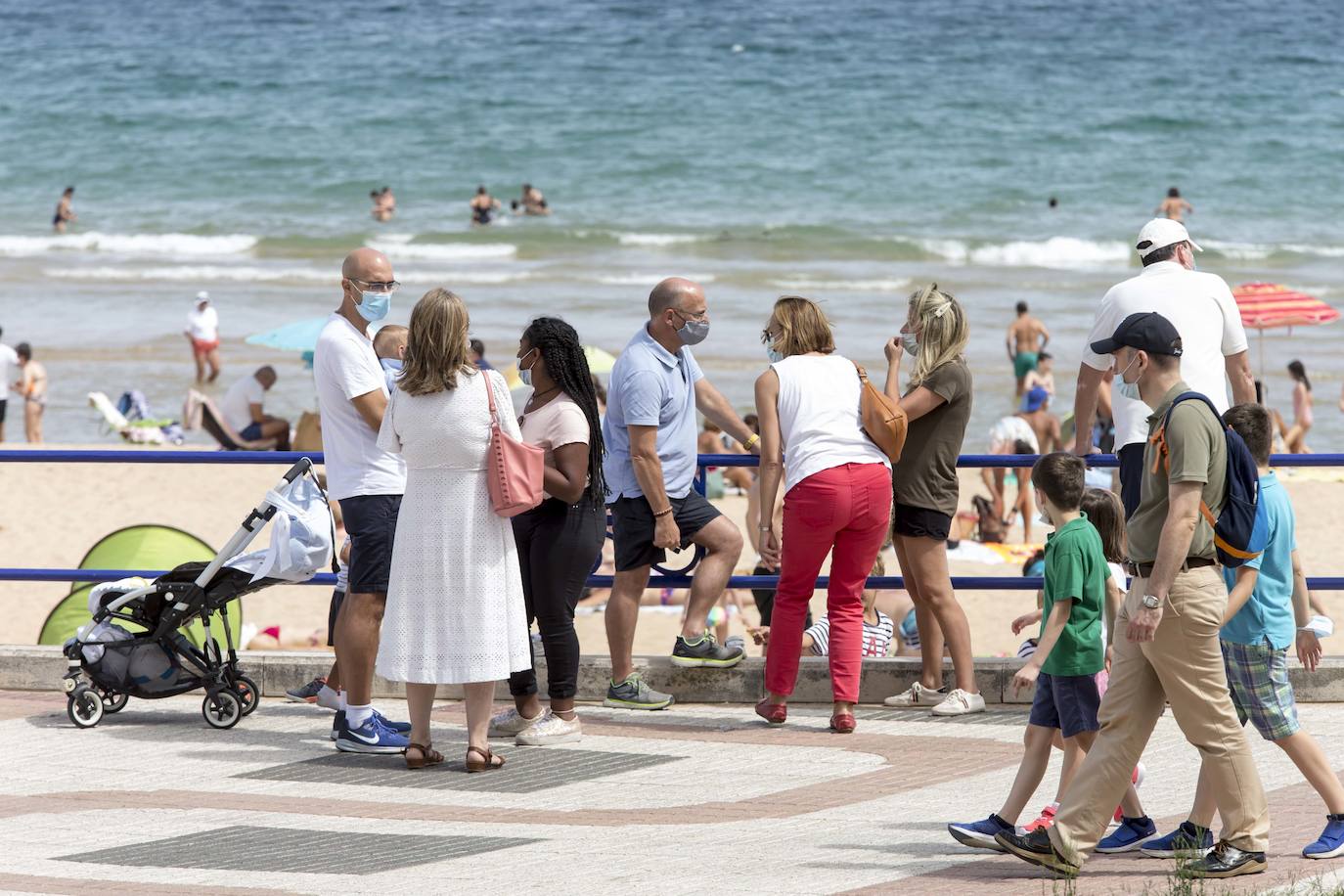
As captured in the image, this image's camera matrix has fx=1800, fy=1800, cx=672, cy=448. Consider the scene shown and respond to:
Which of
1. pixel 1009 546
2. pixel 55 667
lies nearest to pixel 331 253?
pixel 1009 546

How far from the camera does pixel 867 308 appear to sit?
3142 centimetres

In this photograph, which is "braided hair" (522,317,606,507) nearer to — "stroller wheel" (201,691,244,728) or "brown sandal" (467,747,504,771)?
"brown sandal" (467,747,504,771)

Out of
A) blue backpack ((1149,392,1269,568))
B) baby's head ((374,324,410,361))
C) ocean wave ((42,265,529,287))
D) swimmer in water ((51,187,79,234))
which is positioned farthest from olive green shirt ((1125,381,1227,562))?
swimmer in water ((51,187,79,234))

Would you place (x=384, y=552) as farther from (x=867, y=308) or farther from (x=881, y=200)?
(x=881, y=200)

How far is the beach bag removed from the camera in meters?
7.07

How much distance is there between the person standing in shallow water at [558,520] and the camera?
678 cm

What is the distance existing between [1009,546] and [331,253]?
96.9 feet

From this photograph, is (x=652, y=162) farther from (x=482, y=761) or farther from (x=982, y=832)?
(x=982, y=832)

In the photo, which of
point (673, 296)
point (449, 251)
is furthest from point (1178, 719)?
point (449, 251)

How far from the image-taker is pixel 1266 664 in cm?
530

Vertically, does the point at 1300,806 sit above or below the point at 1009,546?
below

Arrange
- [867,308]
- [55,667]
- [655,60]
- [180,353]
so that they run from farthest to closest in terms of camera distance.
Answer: [655,60] < [867,308] < [180,353] < [55,667]

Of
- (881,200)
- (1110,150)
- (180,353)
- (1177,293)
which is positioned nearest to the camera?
(1177,293)

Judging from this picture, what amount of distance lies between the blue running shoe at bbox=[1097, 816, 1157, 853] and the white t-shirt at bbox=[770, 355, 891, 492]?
2.10 m
